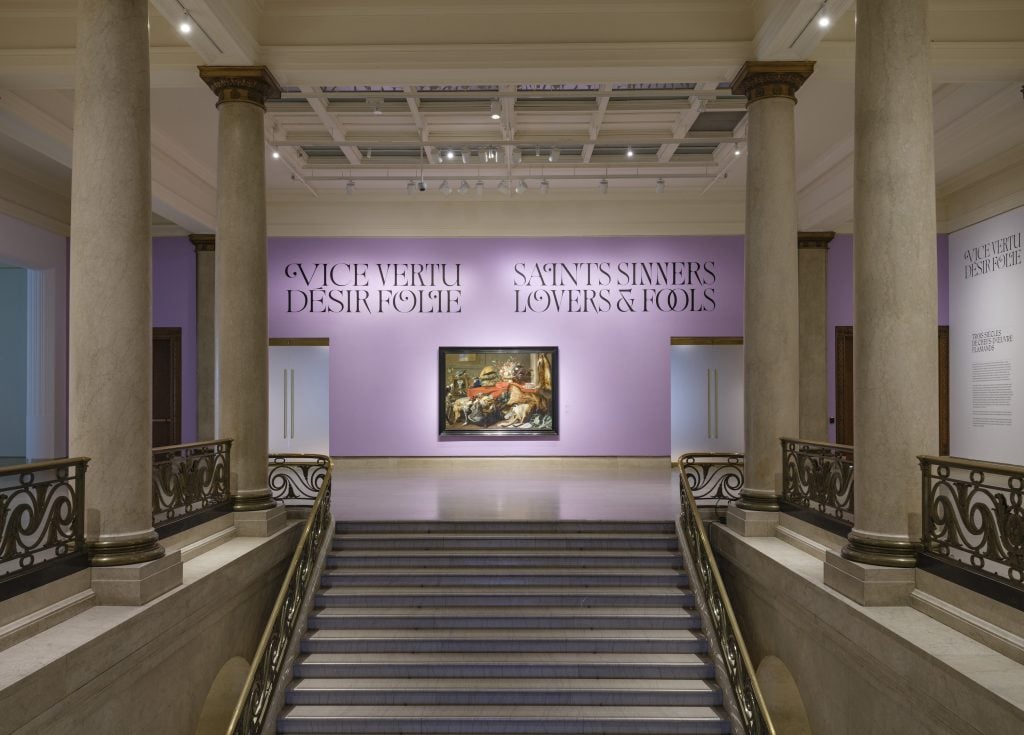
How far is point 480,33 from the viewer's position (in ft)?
30.4

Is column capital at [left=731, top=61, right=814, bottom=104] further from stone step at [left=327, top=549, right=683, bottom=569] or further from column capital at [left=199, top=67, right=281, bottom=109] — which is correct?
column capital at [left=199, top=67, right=281, bottom=109]

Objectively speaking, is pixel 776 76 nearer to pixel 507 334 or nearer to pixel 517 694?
pixel 517 694

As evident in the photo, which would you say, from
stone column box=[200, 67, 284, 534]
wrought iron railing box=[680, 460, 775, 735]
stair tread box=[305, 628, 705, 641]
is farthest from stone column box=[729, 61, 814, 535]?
stone column box=[200, 67, 284, 534]

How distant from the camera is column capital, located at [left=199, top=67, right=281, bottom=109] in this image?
355 inches

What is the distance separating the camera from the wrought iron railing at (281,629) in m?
6.49

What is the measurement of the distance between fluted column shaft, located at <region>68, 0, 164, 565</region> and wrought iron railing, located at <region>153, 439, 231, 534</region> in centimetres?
114

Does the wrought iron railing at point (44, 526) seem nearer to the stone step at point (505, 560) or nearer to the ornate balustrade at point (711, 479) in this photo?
the stone step at point (505, 560)

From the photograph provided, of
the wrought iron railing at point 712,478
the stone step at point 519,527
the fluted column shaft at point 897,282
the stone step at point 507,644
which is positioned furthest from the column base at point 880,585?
the stone step at point 519,527

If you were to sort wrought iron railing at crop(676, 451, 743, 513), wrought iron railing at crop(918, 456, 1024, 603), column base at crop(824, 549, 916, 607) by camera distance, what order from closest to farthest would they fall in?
wrought iron railing at crop(918, 456, 1024, 603)
column base at crop(824, 549, 916, 607)
wrought iron railing at crop(676, 451, 743, 513)

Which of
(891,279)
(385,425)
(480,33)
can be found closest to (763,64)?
(480,33)

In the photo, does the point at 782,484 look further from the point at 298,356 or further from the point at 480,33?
the point at 298,356

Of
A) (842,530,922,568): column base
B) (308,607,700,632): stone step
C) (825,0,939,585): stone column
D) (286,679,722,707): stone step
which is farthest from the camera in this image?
(308,607,700,632): stone step

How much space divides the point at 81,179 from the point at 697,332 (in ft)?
42.7

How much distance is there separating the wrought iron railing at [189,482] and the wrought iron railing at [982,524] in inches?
256
